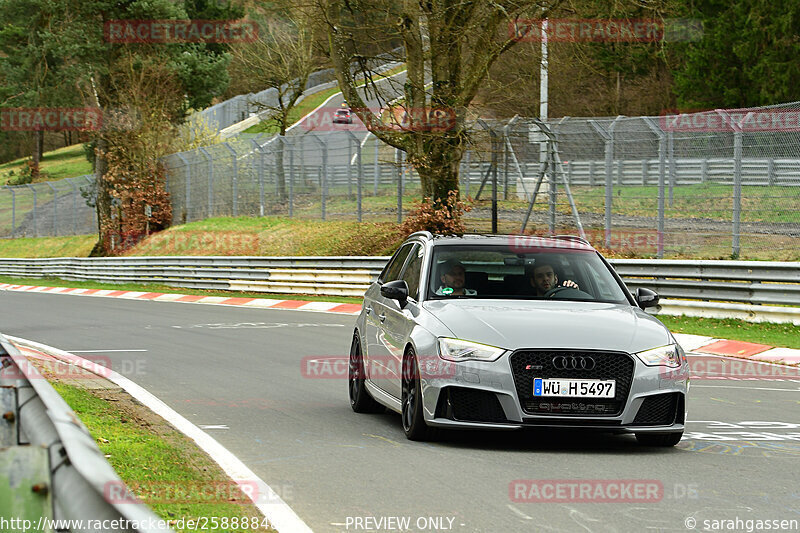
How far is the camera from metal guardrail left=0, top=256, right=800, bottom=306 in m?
18.3

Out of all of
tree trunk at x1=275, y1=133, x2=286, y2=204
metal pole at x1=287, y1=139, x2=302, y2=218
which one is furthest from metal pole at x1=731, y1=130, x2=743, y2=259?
tree trunk at x1=275, y1=133, x2=286, y2=204

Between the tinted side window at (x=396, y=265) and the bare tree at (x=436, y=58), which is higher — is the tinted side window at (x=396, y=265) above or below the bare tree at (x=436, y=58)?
below

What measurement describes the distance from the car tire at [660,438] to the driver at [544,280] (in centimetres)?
149

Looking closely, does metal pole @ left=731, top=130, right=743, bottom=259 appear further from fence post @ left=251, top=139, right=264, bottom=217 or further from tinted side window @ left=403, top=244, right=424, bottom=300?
fence post @ left=251, top=139, right=264, bottom=217

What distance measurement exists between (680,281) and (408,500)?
46.7 ft

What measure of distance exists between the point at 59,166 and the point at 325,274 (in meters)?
72.0

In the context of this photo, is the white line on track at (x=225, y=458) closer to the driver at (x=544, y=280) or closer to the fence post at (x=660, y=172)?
the driver at (x=544, y=280)

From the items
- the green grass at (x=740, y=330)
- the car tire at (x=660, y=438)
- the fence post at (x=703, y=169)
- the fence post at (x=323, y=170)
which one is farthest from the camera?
the fence post at (x=323, y=170)

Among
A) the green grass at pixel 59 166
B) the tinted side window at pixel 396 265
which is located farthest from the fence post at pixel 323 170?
the green grass at pixel 59 166

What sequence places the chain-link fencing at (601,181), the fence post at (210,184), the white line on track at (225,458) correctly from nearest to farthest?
the white line on track at (225,458)
the chain-link fencing at (601,181)
the fence post at (210,184)

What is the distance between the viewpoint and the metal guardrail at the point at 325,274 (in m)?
18.3

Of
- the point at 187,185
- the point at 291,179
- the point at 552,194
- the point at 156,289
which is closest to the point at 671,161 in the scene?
the point at 552,194

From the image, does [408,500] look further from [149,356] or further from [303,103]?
[303,103]

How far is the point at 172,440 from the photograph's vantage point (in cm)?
854
